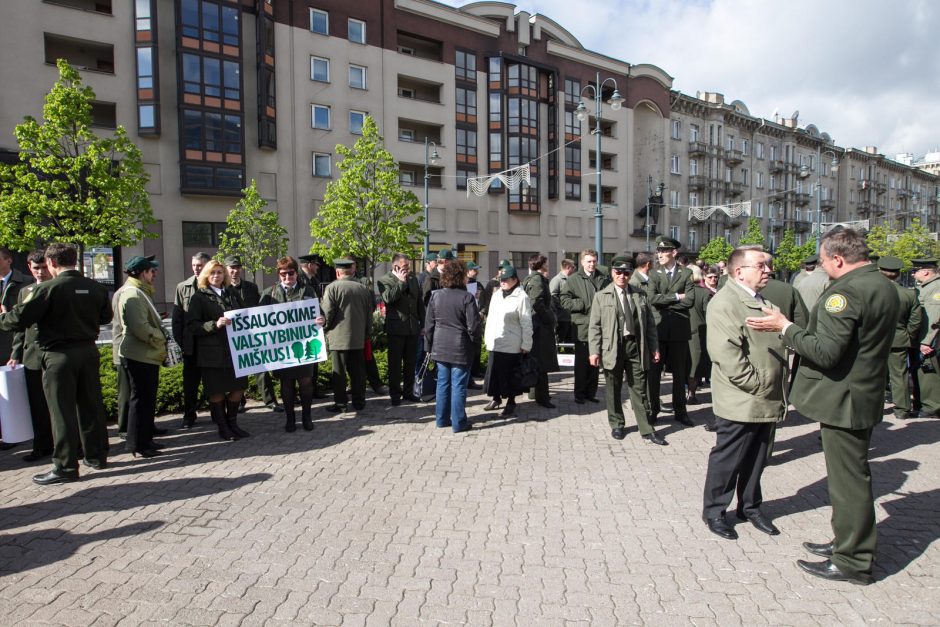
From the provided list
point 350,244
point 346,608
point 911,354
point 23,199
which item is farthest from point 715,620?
point 350,244

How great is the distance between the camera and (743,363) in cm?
435

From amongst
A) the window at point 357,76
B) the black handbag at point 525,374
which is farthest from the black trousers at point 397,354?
the window at point 357,76

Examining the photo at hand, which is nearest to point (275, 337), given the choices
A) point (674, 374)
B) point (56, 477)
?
point (56, 477)

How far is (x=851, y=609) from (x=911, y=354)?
639cm

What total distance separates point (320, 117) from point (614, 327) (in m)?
32.9

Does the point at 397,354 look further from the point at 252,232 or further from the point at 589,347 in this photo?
the point at 252,232

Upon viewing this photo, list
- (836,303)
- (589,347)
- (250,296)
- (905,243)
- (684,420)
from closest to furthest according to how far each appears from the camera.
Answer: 1. (836,303)
2. (589,347)
3. (684,420)
4. (250,296)
5. (905,243)

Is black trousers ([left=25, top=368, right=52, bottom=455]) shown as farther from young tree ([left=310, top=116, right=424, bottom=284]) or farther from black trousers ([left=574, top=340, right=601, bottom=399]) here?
young tree ([left=310, top=116, right=424, bottom=284])

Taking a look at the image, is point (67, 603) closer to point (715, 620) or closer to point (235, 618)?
point (235, 618)

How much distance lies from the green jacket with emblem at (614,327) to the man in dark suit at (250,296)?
4408 mm

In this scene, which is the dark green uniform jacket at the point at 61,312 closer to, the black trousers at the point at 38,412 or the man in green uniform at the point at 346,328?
the black trousers at the point at 38,412

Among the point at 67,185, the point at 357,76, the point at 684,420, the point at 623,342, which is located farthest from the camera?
the point at 357,76

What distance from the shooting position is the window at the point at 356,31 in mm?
36625

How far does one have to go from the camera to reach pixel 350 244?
2916 cm
